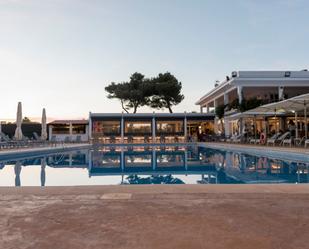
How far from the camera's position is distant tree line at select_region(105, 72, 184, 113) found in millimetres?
33938

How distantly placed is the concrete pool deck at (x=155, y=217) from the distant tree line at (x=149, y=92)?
29743mm

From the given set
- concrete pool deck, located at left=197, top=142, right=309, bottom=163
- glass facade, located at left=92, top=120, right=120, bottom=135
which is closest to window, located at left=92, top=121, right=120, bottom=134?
glass facade, located at left=92, top=120, right=120, bottom=135

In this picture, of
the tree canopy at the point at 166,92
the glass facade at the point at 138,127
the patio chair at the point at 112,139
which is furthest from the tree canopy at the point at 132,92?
the patio chair at the point at 112,139

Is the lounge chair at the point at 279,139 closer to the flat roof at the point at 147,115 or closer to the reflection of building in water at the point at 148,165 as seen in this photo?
the reflection of building in water at the point at 148,165

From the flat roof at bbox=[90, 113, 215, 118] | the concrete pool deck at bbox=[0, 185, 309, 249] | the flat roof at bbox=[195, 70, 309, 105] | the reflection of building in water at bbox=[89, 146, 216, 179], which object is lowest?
the reflection of building in water at bbox=[89, 146, 216, 179]

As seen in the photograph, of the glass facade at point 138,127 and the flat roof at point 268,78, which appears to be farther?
the glass facade at point 138,127

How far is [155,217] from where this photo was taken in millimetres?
3037

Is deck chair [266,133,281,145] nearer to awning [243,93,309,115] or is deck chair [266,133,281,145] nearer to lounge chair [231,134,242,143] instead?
awning [243,93,309,115]

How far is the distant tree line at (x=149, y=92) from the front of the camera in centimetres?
3394

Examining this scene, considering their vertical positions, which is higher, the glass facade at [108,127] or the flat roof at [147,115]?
the flat roof at [147,115]

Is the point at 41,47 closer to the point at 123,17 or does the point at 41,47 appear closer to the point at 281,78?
the point at 123,17

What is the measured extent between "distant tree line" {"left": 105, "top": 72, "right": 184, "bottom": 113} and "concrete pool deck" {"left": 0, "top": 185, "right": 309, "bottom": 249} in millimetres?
29743

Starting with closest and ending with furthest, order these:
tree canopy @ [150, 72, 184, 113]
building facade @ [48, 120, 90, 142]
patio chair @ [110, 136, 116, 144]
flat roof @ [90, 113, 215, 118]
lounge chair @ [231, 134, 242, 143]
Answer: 1. lounge chair @ [231, 134, 242, 143]
2. patio chair @ [110, 136, 116, 144]
3. flat roof @ [90, 113, 215, 118]
4. building facade @ [48, 120, 90, 142]
5. tree canopy @ [150, 72, 184, 113]

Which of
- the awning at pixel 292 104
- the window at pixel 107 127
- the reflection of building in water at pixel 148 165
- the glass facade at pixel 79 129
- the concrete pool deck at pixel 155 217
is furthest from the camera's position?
the glass facade at pixel 79 129
